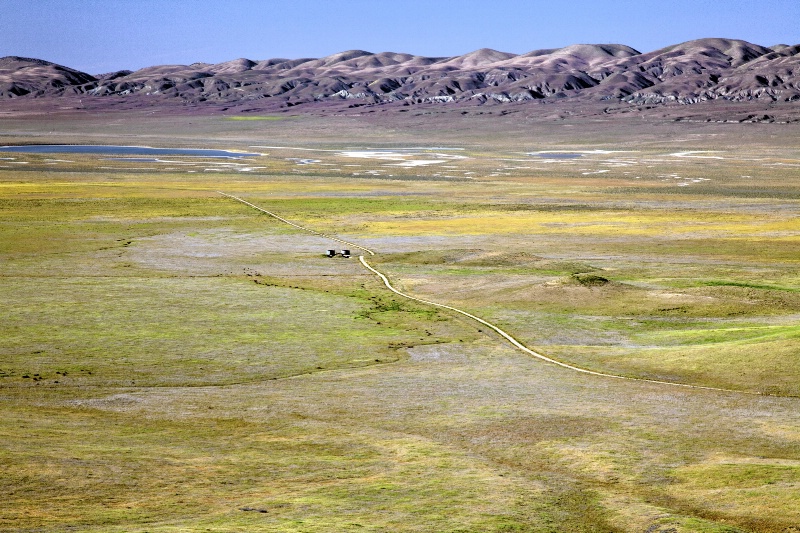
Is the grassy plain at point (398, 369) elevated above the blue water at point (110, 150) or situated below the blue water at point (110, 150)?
below

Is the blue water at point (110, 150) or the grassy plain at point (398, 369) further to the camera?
the blue water at point (110, 150)

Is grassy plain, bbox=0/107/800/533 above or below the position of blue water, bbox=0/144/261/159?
below

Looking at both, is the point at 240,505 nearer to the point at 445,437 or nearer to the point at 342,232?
the point at 445,437

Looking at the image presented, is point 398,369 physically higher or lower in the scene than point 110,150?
lower

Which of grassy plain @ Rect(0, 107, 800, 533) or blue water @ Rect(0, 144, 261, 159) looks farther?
blue water @ Rect(0, 144, 261, 159)

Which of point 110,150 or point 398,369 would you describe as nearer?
point 398,369
